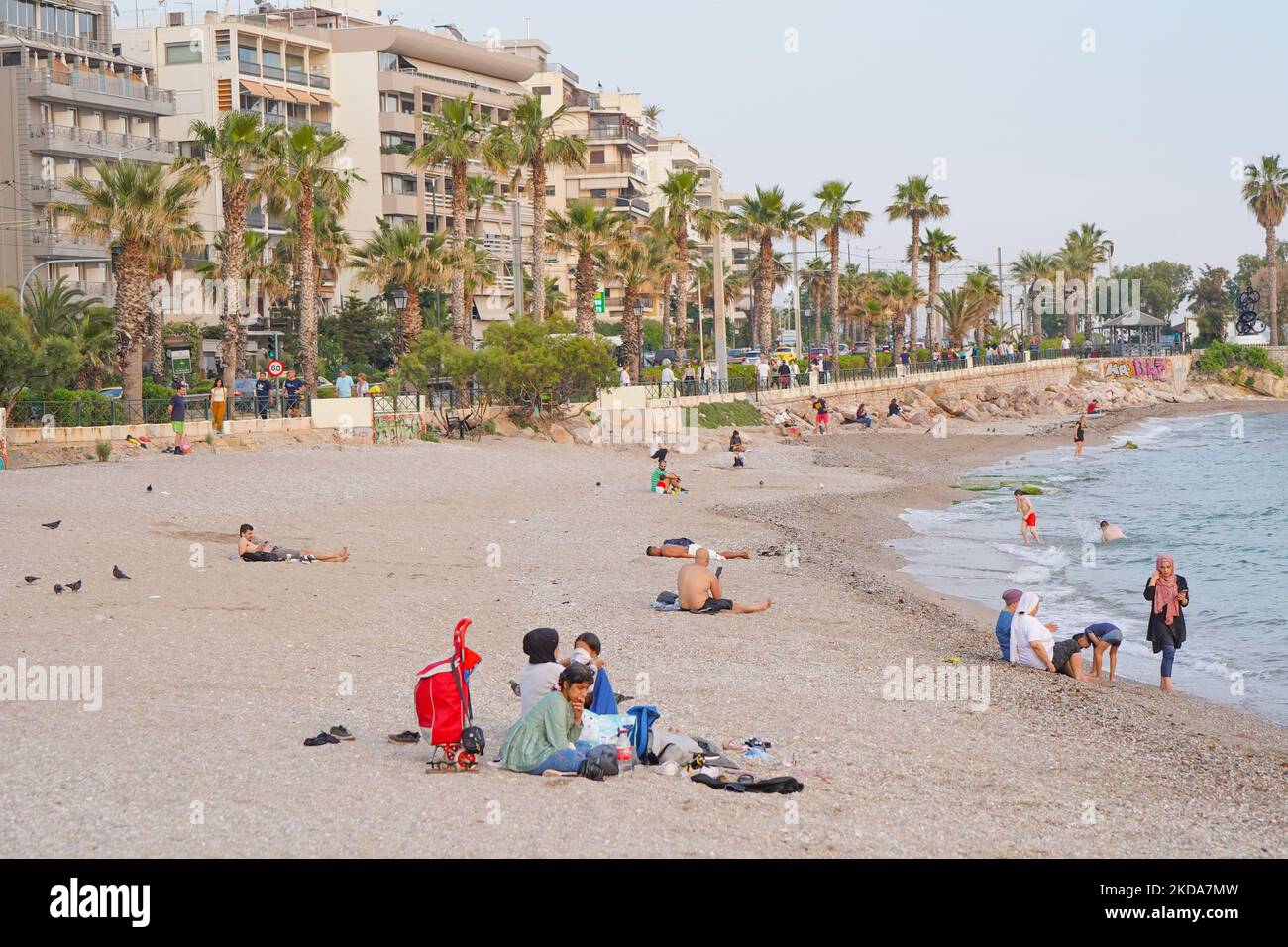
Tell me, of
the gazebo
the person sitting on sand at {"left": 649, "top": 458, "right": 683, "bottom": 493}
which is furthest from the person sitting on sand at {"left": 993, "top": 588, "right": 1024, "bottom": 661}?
the gazebo

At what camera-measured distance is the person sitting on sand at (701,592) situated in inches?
615

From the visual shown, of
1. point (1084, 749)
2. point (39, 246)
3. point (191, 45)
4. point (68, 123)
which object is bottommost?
point (1084, 749)

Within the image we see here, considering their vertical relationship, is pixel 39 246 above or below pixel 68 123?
below

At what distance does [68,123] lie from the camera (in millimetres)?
54219

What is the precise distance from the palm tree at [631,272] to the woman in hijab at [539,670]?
135ft

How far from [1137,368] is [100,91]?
66.5 meters

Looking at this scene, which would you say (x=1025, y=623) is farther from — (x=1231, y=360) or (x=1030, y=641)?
(x=1231, y=360)

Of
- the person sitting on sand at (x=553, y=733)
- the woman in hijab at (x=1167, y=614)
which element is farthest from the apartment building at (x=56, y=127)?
the person sitting on sand at (x=553, y=733)

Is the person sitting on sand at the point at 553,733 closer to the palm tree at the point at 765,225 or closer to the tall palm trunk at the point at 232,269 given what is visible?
the tall palm trunk at the point at 232,269

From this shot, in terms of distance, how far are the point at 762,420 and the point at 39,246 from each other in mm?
28025

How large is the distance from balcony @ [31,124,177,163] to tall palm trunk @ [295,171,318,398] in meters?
20.1

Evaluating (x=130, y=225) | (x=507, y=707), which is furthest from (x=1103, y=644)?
(x=130, y=225)
